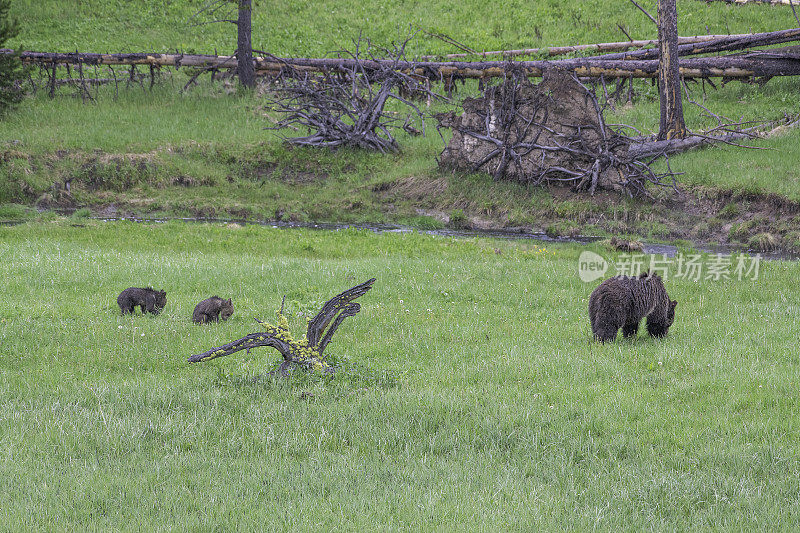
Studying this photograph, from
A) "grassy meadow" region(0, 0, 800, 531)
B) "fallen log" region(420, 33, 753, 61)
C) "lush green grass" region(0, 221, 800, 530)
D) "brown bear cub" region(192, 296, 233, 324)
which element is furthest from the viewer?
"fallen log" region(420, 33, 753, 61)

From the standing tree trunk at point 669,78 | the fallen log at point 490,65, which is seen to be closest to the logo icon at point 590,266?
the standing tree trunk at point 669,78

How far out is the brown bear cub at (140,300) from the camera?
1152cm

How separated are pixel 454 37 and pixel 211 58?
13.0 m

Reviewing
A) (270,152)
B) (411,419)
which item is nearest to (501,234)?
(270,152)

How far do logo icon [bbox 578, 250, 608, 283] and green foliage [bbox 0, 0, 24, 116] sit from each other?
871 inches

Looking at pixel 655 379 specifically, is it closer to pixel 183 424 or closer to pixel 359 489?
pixel 359 489

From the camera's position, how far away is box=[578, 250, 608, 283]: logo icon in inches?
592

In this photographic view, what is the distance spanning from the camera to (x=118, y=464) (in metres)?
6.06

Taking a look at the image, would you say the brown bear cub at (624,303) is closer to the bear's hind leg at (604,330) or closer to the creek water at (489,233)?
the bear's hind leg at (604,330)

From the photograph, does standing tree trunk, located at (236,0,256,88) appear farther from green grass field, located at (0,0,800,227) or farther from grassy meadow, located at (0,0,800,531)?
grassy meadow, located at (0,0,800,531)

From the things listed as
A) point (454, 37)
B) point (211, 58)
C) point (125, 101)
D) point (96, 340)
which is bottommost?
point (96, 340)

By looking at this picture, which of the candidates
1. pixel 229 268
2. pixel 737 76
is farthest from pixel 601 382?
pixel 737 76

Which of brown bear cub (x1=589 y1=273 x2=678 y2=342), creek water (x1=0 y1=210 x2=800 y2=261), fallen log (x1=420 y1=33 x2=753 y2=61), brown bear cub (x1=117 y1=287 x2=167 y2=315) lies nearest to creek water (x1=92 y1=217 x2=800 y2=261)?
creek water (x1=0 y1=210 x2=800 y2=261)

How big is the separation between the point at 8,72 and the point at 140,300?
21721 millimetres
